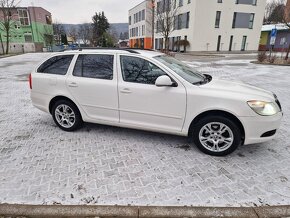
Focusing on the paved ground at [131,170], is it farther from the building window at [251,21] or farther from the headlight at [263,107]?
the building window at [251,21]

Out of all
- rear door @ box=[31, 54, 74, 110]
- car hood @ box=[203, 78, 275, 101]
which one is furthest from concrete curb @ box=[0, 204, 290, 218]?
rear door @ box=[31, 54, 74, 110]

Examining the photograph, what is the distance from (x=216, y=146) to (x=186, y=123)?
0.62m

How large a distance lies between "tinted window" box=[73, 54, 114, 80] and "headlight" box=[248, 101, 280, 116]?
2.40 m

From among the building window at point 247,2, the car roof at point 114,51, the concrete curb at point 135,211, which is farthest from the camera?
the building window at point 247,2

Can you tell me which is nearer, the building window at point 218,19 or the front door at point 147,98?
the front door at point 147,98

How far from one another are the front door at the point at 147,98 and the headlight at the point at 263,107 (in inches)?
40.8

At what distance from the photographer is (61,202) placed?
256 centimetres

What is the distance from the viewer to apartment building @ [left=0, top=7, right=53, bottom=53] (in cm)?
4809

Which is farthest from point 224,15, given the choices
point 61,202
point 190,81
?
point 61,202

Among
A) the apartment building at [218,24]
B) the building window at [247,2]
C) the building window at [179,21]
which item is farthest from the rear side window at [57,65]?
the building window at [247,2]

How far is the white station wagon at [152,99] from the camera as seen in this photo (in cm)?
333

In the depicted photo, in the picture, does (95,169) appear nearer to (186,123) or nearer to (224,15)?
(186,123)

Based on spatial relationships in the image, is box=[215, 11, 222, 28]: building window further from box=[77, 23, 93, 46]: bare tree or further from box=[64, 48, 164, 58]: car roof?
box=[77, 23, 93, 46]: bare tree

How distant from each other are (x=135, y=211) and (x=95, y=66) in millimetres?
2665
